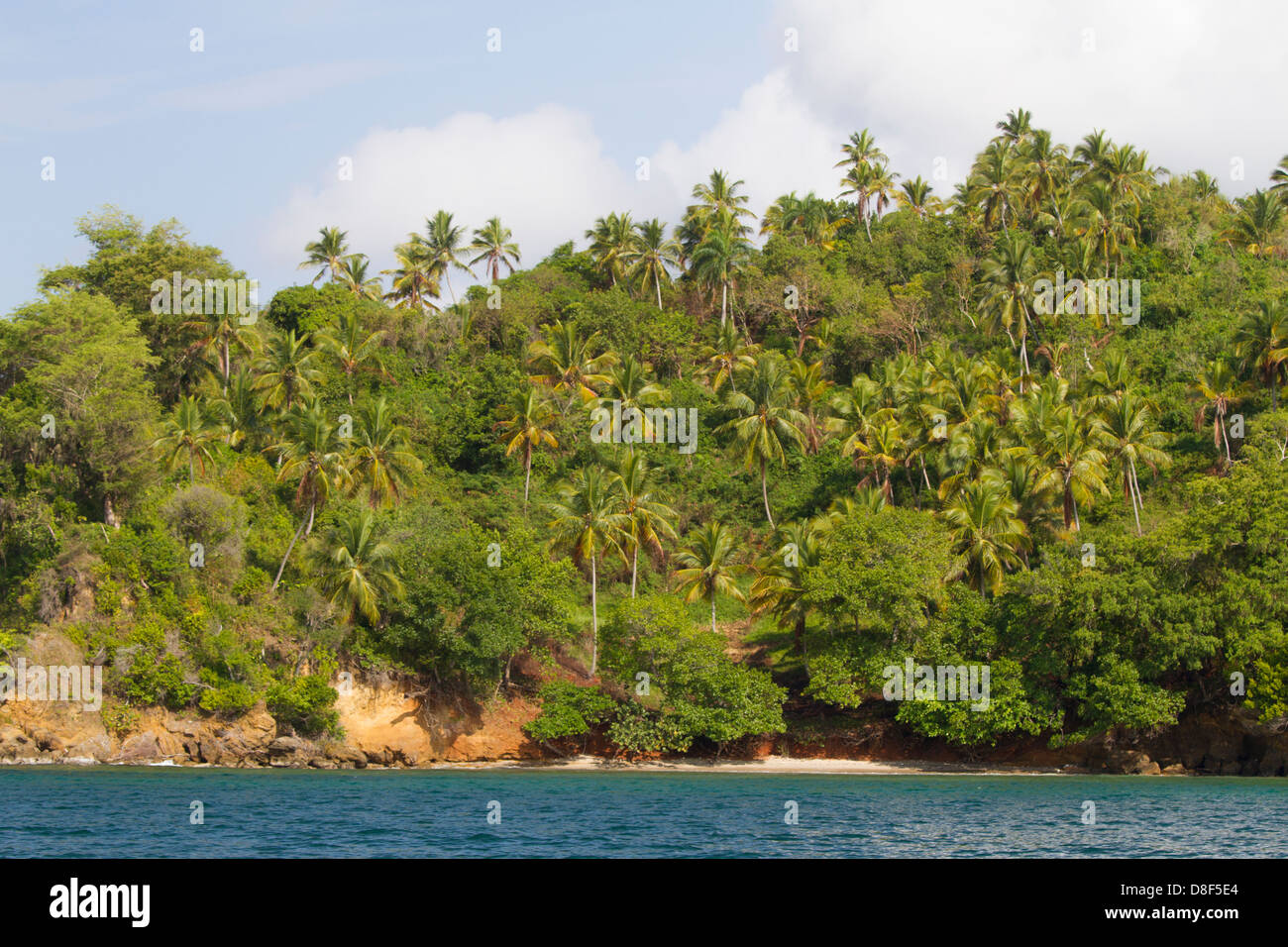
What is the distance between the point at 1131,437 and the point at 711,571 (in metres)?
20.8

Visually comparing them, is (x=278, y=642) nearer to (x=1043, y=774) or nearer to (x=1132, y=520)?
(x=1043, y=774)

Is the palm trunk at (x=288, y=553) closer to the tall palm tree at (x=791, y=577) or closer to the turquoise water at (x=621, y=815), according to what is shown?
the turquoise water at (x=621, y=815)

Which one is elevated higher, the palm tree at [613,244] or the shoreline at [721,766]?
the palm tree at [613,244]

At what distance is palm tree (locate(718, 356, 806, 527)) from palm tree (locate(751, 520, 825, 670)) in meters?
8.03

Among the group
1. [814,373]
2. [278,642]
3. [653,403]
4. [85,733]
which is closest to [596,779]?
[278,642]

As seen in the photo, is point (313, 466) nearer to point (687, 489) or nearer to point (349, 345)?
point (349, 345)

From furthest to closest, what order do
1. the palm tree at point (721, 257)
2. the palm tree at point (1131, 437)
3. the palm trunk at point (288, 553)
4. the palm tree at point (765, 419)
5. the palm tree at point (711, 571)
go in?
the palm tree at point (721, 257) < the palm tree at point (765, 419) < the palm tree at point (711, 571) < the palm tree at point (1131, 437) < the palm trunk at point (288, 553)

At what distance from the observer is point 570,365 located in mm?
67125

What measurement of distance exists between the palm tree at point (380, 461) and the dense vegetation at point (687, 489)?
0.16m

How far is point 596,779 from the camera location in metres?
44.7

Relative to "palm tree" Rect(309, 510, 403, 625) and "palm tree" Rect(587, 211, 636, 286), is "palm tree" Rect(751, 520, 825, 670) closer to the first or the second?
"palm tree" Rect(309, 510, 403, 625)

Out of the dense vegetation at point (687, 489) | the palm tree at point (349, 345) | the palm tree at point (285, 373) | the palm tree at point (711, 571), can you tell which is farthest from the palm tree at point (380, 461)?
the palm tree at point (711, 571)

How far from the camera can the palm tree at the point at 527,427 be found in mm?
61000

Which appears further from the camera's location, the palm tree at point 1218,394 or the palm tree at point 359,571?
the palm tree at point 1218,394
